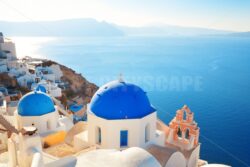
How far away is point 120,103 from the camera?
10555 millimetres

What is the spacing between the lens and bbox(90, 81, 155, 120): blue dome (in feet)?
34.4

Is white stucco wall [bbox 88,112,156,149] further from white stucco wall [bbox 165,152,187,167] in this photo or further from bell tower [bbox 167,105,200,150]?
bell tower [bbox 167,105,200,150]

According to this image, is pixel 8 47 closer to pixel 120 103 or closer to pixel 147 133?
pixel 120 103

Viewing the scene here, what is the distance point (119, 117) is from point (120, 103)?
1.99 feet

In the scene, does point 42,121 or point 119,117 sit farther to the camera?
point 42,121

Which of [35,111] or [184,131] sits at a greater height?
[35,111]

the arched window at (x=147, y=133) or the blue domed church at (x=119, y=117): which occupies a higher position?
the blue domed church at (x=119, y=117)

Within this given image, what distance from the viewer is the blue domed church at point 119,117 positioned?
34.4ft

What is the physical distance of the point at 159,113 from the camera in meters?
40.9

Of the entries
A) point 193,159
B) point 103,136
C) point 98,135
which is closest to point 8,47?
point 98,135

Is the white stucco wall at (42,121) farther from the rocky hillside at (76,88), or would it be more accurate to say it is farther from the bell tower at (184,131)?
the rocky hillside at (76,88)

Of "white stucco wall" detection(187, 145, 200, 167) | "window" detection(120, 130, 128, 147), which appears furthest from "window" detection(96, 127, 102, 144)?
"white stucco wall" detection(187, 145, 200, 167)

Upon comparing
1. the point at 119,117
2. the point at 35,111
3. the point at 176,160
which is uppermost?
the point at 119,117

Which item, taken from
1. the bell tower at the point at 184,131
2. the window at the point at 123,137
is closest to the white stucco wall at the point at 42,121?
the window at the point at 123,137
